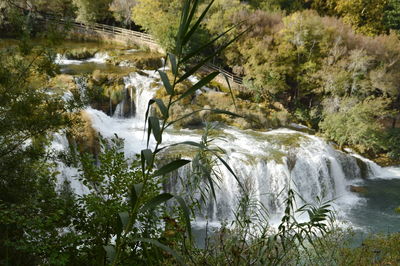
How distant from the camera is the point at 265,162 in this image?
1166 cm

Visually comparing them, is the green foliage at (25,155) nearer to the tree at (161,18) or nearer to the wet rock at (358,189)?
the wet rock at (358,189)

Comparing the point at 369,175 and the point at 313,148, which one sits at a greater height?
the point at 313,148

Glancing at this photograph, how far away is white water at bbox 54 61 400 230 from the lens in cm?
1095

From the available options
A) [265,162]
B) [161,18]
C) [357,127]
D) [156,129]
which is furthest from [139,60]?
[156,129]

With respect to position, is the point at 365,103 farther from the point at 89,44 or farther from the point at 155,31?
the point at 89,44

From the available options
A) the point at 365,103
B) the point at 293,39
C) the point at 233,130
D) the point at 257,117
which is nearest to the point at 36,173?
the point at 233,130

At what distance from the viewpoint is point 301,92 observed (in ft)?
67.7

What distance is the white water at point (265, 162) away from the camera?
35.9 feet

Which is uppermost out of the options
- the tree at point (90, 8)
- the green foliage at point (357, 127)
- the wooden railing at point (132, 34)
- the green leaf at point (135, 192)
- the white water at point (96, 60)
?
the tree at point (90, 8)

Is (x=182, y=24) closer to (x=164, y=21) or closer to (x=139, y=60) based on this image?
(x=139, y=60)

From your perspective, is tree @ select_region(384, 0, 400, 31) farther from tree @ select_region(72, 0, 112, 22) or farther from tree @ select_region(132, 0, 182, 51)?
tree @ select_region(72, 0, 112, 22)

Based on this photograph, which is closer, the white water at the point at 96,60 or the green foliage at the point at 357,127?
the green foliage at the point at 357,127

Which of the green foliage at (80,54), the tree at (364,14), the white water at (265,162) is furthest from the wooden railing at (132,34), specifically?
the tree at (364,14)

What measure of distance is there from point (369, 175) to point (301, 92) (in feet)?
24.5
